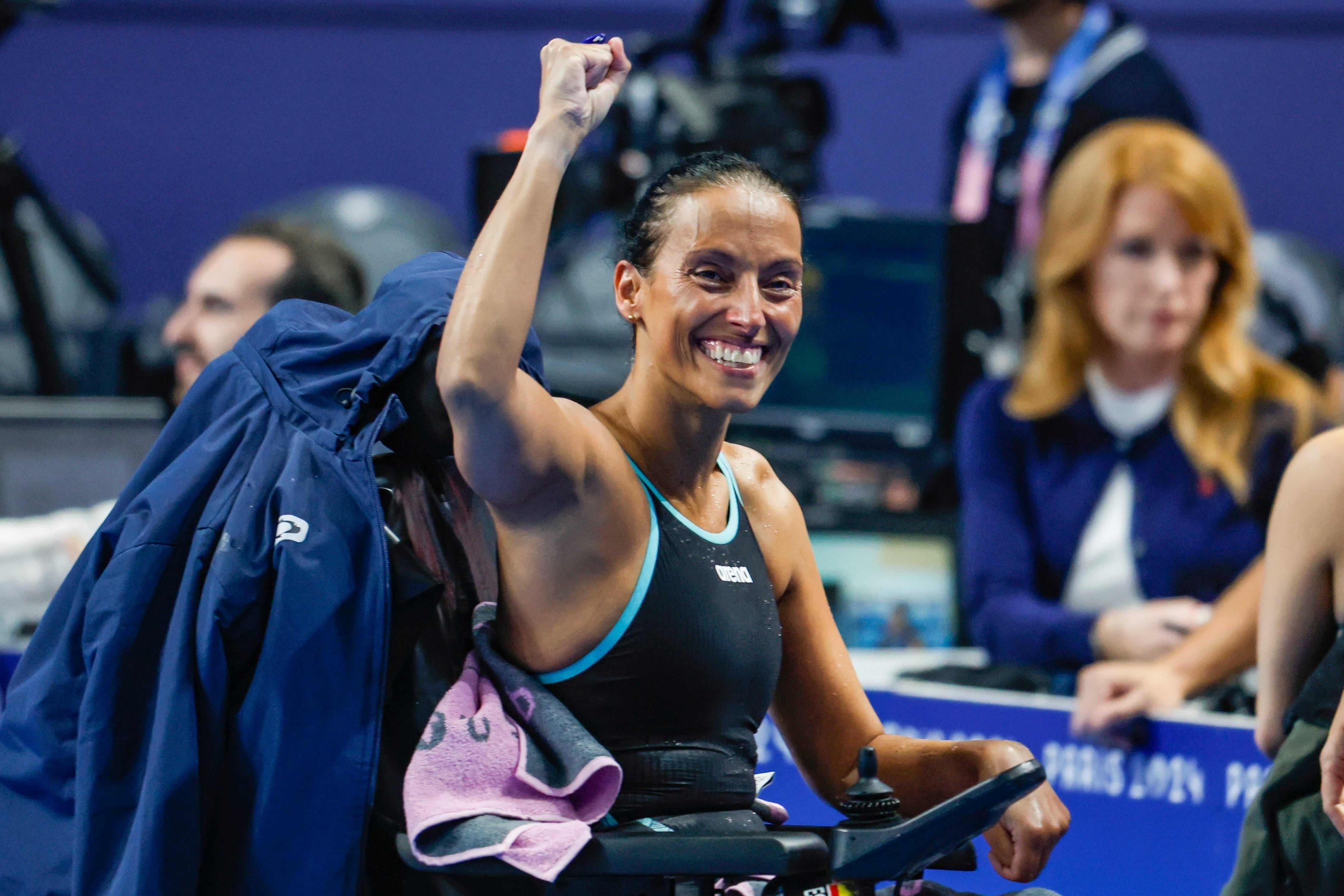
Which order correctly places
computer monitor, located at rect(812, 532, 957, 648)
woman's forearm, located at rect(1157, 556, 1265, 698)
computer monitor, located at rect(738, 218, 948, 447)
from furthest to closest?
1. computer monitor, located at rect(738, 218, 948, 447)
2. computer monitor, located at rect(812, 532, 957, 648)
3. woman's forearm, located at rect(1157, 556, 1265, 698)

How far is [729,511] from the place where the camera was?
5.31 ft

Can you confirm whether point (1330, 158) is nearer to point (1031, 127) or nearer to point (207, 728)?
point (1031, 127)

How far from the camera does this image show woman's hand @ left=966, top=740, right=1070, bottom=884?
56.2 inches

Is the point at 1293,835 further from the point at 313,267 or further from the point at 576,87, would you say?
the point at 313,267

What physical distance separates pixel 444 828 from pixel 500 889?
114 millimetres

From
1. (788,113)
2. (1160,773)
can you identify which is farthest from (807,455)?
(1160,773)

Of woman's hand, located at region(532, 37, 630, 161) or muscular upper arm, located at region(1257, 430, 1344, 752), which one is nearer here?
woman's hand, located at region(532, 37, 630, 161)

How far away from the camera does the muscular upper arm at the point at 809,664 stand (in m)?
1.70

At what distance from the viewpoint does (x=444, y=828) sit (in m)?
1.35

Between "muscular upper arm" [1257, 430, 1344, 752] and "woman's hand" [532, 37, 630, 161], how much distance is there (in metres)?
0.92

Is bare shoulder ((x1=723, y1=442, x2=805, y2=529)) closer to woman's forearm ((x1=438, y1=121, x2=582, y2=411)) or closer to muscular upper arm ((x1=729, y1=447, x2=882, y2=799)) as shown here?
muscular upper arm ((x1=729, y1=447, x2=882, y2=799))

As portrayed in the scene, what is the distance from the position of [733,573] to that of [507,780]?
0.31 metres

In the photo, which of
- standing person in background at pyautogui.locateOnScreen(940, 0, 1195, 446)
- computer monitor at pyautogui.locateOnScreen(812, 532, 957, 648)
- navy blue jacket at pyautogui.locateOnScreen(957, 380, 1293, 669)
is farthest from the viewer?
standing person in background at pyautogui.locateOnScreen(940, 0, 1195, 446)

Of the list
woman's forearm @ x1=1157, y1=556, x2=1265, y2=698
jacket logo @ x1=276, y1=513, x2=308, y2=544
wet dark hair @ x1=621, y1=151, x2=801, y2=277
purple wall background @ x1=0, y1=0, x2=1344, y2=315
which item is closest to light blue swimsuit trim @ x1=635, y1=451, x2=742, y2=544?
wet dark hair @ x1=621, y1=151, x2=801, y2=277
